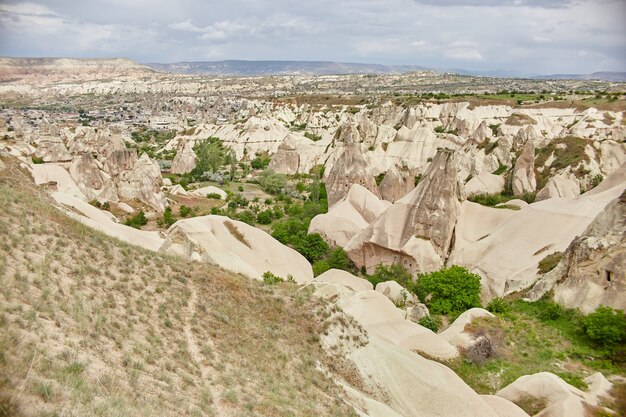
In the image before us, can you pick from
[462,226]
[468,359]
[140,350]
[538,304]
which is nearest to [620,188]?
[462,226]

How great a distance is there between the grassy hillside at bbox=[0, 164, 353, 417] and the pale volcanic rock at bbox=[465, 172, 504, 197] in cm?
3003

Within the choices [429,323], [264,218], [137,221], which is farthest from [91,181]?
[429,323]

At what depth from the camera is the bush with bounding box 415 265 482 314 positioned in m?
20.6

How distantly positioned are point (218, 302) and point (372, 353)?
4.30m

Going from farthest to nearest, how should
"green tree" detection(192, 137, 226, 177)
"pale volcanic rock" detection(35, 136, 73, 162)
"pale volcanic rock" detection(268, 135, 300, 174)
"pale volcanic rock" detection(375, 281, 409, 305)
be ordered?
"pale volcanic rock" detection(268, 135, 300, 174)
"green tree" detection(192, 137, 226, 177)
"pale volcanic rock" detection(35, 136, 73, 162)
"pale volcanic rock" detection(375, 281, 409, 305)

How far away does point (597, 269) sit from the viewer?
17.5m

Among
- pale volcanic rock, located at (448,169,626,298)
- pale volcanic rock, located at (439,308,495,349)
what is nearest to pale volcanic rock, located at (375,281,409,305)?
pale volcanic rock, located at (439,308,495,349)

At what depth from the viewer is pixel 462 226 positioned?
26422 mm

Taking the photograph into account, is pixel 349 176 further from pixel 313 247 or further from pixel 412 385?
pixel 412 385

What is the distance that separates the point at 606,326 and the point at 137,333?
14.6 m

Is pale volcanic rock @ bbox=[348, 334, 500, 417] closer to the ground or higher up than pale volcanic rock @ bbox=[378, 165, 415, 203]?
closer to the ground

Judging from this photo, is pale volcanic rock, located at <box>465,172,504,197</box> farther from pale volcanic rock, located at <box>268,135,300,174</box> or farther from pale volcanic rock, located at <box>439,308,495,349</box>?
pale volcanic rock, located at <box>268,135,300,174</box>

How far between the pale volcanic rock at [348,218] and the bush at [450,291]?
8.48 metres

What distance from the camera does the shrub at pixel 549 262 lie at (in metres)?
20.8
